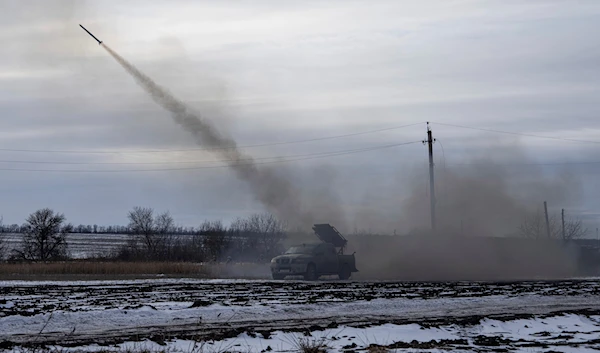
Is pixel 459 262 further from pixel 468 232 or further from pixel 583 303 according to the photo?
pixel 583 303

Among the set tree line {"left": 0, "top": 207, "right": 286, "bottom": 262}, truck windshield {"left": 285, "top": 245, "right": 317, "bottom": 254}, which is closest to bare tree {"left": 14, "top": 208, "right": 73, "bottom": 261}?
tree line {"left": 0, "top": 207, "right": 286, "bottom": 262}

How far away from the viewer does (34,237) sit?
76.9 meters

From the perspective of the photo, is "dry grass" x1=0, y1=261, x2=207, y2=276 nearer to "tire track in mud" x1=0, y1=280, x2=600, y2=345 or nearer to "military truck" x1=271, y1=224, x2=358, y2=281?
"military truck" x1=271, y1=224, x2=358, y2=281

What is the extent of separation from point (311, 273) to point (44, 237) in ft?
153

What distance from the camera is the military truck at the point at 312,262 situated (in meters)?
38.0

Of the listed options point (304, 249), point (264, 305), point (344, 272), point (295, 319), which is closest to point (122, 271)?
point (304, 249)

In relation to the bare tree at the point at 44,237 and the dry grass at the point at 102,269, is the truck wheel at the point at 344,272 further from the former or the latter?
the bare tree at the point at 44,237

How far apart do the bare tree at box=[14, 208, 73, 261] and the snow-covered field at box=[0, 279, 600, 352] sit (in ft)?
156

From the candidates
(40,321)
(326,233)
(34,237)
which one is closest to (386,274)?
(326,233)

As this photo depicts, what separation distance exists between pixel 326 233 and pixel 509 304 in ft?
64.4

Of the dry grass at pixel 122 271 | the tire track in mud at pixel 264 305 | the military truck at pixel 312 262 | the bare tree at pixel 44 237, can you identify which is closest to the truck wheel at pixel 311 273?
the military truck at pixel 312 262

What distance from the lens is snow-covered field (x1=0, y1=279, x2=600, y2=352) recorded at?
582 inches

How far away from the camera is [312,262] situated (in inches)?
1505

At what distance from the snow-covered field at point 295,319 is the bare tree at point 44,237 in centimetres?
4761
